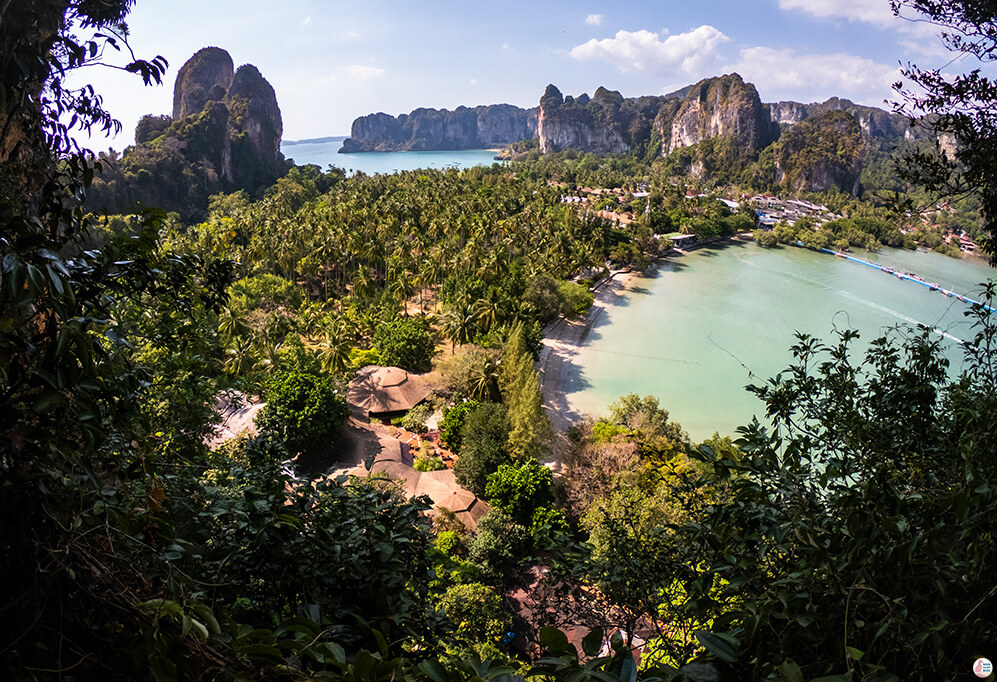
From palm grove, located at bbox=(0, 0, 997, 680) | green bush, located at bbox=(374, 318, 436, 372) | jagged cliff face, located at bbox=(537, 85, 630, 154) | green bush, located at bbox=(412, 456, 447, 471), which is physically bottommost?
green bush, located at bbox=(412, 456, 447, 471)

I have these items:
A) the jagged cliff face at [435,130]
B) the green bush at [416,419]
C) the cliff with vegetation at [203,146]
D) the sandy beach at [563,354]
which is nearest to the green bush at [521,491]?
the sandy beach at [563,354]

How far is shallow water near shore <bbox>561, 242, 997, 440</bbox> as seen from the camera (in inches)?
823

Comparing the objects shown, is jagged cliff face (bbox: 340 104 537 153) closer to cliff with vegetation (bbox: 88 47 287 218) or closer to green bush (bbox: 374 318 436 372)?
cliff with vegetation (bbox: 88 47 287 218)

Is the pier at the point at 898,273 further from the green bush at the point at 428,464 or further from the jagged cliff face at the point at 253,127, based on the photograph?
the jagged cliff face at the point at 253,127

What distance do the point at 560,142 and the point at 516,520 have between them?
428ft

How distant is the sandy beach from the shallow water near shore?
1.20ft

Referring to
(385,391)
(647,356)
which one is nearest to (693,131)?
(647,356)

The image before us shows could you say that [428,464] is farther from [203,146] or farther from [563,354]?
[203,146]

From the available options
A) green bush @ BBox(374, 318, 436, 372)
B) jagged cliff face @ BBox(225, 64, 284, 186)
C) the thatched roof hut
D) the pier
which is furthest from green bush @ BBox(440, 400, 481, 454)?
jagged cliff face @ BBox(225, 64, 284, 186)

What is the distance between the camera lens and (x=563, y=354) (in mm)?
23922

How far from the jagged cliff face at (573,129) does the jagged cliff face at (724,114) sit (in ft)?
70.0

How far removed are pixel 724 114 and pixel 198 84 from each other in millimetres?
88554

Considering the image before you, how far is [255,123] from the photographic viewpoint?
62656 mm

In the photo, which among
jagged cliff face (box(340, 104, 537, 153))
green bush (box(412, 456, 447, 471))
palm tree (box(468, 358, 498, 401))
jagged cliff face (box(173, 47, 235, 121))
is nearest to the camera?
green bush (box(412, 456, 447, 471))
